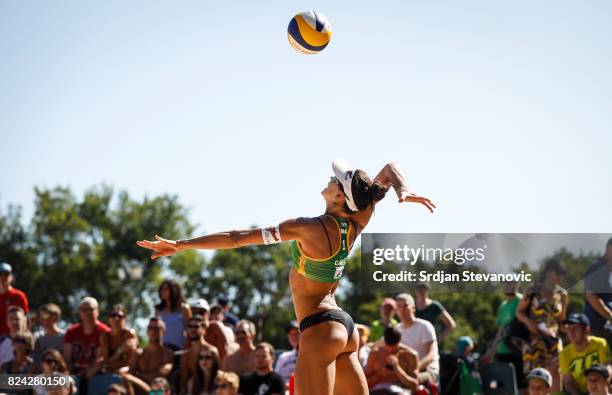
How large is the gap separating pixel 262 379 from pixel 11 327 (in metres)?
3.95

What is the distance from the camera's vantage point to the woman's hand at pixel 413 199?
678 cm

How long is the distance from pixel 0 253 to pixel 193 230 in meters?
16.1

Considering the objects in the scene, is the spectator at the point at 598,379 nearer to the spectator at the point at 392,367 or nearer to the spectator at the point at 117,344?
the spectator at the point at 392,367

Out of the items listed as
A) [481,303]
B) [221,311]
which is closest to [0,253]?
[481,303]

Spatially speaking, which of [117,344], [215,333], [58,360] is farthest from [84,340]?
[215,333]

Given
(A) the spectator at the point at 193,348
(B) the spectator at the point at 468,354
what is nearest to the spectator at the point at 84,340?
(A) the spectator at the point at 193,348

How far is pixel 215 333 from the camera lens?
1159 cm

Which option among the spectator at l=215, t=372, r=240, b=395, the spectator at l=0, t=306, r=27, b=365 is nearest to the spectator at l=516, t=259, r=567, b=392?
the spectator at l=215, t=372, r=240, b=395

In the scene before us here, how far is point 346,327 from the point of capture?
22.3ft

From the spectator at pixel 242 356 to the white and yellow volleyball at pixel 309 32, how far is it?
3959mm

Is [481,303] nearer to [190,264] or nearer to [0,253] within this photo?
[190,264]

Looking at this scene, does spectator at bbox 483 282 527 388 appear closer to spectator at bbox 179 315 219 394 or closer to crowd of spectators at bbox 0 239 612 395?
crowd of spectators at bbox 0 239 612 395

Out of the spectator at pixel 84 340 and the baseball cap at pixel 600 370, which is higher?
the spectator at pixel 84 340

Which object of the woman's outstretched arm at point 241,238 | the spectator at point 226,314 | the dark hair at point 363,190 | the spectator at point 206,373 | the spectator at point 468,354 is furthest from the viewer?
the spectator at point 226,314
